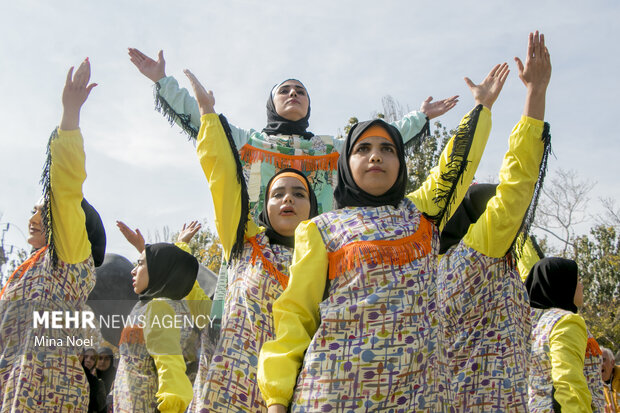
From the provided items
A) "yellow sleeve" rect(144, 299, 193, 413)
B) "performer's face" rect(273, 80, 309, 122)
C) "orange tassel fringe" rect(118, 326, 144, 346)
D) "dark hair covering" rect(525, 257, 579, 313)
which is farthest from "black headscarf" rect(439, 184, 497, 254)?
"orange tassel fringe" rect(118, 326, 144, 346)

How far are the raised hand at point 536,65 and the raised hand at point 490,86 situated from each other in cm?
32

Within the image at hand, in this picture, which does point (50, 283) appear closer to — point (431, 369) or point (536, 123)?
point (431, 369)

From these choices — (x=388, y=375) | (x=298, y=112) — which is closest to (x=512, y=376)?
(x=388, y=375)

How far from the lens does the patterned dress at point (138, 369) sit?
170 inches

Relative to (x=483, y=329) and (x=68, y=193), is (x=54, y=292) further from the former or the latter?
(x=483, y=329)

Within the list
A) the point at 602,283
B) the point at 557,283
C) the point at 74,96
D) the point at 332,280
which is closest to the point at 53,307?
the point at 74,96

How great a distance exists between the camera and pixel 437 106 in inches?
175

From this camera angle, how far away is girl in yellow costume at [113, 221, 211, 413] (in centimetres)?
418

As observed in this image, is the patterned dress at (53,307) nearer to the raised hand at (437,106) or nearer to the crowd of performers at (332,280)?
the crowd of performers at (332,280)

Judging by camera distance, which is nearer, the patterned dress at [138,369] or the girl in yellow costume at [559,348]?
the girl in yellow costume at [559,348]

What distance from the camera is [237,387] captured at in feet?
9.36

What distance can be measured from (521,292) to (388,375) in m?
1.16

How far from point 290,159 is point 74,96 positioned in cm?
143

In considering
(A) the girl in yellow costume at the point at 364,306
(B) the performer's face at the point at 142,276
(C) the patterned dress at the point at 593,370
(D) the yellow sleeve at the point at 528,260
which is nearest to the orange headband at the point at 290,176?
(A) the girl in yellow costume at the point at 364,306
